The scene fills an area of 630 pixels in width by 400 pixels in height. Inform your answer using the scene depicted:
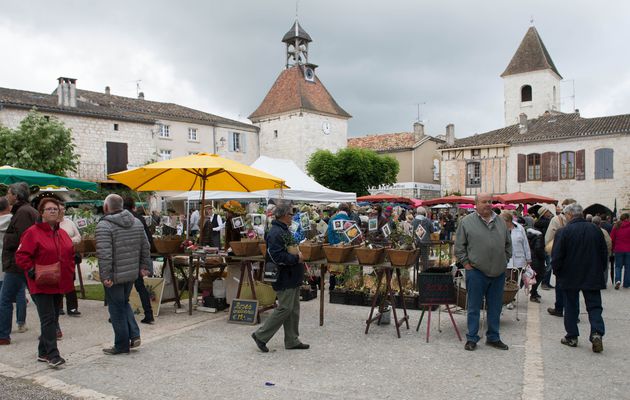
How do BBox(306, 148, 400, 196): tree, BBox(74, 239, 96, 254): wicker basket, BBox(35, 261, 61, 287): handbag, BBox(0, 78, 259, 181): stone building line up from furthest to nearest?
BBox(306, 148, 400, 196): tree → BBox(0, 78, 259, 181): stone building → BBox(74, 239, 96, 254): wicker basket → BBox(35, 261, 61, 287): handbag

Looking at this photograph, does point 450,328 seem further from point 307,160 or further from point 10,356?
point 307,160

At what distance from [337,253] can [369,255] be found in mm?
445

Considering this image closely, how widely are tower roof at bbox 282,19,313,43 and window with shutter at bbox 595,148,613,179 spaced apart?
2561 cm

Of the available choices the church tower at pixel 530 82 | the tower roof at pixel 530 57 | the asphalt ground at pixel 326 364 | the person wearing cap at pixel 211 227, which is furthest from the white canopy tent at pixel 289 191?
the tower roof at pixel 530 57

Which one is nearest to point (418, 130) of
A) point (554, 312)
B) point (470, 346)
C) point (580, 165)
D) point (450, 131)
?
point (450, 131)

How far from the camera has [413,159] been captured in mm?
43281

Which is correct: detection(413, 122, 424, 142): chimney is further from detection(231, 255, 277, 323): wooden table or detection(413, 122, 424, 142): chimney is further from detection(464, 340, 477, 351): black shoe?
detection(464, 340, 477, 351): black shoe

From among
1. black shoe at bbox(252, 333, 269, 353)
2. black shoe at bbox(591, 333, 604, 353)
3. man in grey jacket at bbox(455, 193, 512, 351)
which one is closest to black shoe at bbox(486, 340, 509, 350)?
man in grey jacket at bbox(455, 193, 512, 351)

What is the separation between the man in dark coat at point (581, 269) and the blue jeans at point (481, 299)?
2.43ft

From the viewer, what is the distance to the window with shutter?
3092 cm

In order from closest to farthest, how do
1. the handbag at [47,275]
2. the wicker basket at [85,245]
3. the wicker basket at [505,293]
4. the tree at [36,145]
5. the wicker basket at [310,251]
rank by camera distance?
1. the handbag at [47,275]
2. the wicker basket at [310,251]
3. the wicker basket at [505,293]
4. the wicker basket at [85,245]
5. the tree at [36,145]

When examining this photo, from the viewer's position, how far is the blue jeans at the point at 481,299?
19.3 feet

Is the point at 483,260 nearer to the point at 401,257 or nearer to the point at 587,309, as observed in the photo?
the point at 401,257

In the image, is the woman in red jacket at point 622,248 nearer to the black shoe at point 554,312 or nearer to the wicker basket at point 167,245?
the black shoe at point 554,312
